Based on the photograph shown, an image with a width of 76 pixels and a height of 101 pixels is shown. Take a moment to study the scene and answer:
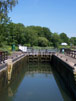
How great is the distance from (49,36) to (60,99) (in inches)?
3828

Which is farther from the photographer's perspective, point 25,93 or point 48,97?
point 25,93

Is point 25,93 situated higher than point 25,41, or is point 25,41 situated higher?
point 25,41

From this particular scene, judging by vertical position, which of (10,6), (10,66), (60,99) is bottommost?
(60,99)

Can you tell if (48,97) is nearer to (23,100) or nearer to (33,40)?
(23,100)

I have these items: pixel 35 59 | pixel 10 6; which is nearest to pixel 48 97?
pixel 10 6

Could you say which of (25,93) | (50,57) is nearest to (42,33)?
(50,57)

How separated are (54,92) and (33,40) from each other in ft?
197

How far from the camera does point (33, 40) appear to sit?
74375 mm

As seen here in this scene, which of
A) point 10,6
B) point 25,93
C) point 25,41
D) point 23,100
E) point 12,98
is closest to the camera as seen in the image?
point 23,100

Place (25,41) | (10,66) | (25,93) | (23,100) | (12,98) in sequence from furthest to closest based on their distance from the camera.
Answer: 1. (25,41)
2. (10,66)
3. (25,93)
4. (12,98)
5. (23,100)

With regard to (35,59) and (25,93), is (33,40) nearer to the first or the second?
(35,59)

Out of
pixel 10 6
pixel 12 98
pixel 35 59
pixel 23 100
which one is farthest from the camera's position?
pixel 35 59

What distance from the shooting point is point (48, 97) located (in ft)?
43.4

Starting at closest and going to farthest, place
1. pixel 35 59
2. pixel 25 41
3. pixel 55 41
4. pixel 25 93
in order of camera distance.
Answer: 1. pixel 25 93
2. pixel 35 59
3. pixel 25 41
4. pixel 55 41
